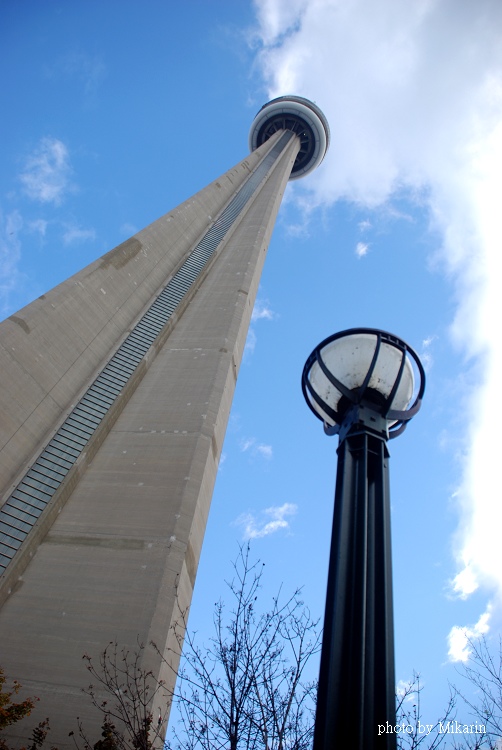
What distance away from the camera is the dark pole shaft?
8.56 ft

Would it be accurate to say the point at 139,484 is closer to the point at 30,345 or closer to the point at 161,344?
the point at 30,345

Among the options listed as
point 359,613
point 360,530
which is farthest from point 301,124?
point 359,613

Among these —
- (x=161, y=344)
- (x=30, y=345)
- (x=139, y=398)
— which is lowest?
(x=30, y=345)

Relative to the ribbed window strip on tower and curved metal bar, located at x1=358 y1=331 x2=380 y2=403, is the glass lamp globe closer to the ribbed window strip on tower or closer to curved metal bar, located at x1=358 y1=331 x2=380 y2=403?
curved metal bar, located at x1=358 y1=331 x2=380 y2=403

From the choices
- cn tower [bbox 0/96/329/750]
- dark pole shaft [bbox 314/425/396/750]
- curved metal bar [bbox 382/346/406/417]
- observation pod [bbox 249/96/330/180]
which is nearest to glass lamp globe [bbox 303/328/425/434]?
curved metal bar [bbox 382/346/406/417]

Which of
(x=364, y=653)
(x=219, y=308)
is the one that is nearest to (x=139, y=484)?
(x=364, y=653)

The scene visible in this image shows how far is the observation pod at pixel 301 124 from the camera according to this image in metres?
45.3

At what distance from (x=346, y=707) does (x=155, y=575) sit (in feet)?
16.4

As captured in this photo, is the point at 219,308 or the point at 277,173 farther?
the point at 277,173

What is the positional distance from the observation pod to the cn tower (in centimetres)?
3267

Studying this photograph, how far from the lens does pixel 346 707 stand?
266 centimetres

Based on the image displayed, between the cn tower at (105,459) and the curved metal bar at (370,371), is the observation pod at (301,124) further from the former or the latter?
the curved metal bar at (370,371)

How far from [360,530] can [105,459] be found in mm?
7201

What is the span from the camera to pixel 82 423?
10.3m
